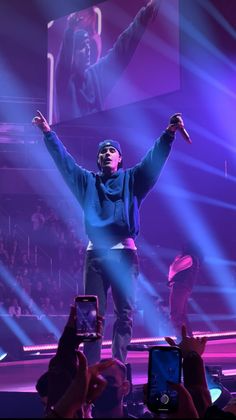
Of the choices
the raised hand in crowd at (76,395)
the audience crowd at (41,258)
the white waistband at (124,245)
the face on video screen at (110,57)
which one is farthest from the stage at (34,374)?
the audience crowd at (41,258)

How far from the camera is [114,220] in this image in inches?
148

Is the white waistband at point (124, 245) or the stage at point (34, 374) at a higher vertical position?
the white waistband at point (124, 245)

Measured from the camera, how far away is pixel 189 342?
7.28ft

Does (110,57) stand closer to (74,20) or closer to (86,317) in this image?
(74,20)

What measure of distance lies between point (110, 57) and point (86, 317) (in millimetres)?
6513

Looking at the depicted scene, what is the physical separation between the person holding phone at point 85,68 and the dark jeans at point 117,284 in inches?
188

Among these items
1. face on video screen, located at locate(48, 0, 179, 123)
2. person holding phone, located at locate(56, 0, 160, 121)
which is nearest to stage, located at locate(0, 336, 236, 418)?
face on video screen, located at locate(48, 0, 179, 123)

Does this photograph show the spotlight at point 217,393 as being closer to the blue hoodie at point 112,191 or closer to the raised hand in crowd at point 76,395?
the blue hoodie at point 112,191

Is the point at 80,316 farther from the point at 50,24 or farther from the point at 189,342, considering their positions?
the point at 50,24

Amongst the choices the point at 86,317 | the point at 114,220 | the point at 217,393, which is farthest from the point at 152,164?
the point at 86,317

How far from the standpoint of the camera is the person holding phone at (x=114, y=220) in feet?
12.3

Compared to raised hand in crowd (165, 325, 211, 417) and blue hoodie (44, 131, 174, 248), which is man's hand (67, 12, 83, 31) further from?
raised hand in crowd (165, 325, 211, 417)

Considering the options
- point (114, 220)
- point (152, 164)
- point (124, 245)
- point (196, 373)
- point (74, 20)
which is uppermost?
point (74, 20)

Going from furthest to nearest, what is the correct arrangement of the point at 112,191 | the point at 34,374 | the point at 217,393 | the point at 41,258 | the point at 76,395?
the point at 41,258, the point at 34,374, the point at 112,191, the point at 217,393, the point at 76,395
